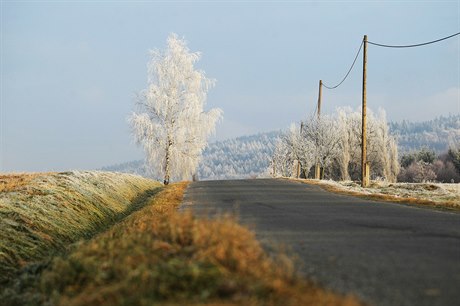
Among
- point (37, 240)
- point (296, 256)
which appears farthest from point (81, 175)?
point (296, 256)

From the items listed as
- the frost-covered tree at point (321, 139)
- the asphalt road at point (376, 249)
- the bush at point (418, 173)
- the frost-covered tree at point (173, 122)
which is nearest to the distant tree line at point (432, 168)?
the bush at point (418, 173)

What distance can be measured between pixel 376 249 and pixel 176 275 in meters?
3.30

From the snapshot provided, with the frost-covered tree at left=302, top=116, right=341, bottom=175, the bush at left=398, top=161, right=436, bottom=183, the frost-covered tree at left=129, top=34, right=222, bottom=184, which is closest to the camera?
the frost-covered tree at left=129, top=34, right=222, bottom=184

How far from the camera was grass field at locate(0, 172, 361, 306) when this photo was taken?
470 centimetres

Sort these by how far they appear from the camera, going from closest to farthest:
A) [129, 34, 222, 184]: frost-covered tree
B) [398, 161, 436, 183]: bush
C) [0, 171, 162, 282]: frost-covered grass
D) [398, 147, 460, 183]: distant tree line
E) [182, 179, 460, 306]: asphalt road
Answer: [182, 179, 460, 306]: asphalt road, [0, 171, 162, 282]: frost-covered grass, [129, 34, 222, 184]: frost-covered tree, [398, 161, 436, 183]: bush, [398, 147, 460, 183]: distant tree line

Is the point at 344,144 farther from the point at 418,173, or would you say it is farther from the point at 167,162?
the point at 167,162

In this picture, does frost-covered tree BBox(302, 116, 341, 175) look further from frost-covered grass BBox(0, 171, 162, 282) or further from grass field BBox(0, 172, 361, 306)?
grass field BBox(0, 172, 361, 306)

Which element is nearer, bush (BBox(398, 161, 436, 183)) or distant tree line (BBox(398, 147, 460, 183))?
bush (BBox(398, 161, 436, 183))

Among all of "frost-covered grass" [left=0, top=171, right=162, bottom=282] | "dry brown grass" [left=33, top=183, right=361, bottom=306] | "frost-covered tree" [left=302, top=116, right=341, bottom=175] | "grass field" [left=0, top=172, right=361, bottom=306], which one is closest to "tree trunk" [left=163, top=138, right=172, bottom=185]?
"frost-covered grass" [left=0, top=171, right=162, bottom=282]

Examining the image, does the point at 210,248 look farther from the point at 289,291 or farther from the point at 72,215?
the point at 72,215

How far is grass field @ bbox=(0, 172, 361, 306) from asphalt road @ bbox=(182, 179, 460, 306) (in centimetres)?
56

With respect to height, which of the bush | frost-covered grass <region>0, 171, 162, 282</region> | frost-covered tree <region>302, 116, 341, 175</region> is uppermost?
frost-covered tree <region>302, 116, 341, 175</region>

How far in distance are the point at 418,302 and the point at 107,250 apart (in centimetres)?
387

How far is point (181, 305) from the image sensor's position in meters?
4.42
